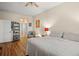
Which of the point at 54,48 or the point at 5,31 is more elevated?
the point at 5,31

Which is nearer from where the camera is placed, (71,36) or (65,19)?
(71,36)

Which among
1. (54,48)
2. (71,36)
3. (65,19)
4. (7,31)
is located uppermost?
(65,19)

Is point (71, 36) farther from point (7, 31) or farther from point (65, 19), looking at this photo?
point (7, 31)

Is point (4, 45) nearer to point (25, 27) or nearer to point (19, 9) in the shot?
point (25, 27)

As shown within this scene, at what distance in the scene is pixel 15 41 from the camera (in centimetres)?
173

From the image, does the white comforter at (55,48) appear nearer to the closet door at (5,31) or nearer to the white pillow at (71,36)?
the white pillow at (71,36)

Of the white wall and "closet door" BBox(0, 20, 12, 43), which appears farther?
the white wall

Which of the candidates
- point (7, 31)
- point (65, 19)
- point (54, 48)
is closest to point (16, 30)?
point (7, 31)

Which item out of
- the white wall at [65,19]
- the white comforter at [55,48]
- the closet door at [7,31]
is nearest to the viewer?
the white comforter at [55,48]

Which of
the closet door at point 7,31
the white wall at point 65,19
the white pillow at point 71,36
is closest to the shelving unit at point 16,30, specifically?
the closet door at point 7,31

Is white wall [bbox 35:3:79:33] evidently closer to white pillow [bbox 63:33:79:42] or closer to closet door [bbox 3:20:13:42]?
white pillow [bbox 63:33:79:42]

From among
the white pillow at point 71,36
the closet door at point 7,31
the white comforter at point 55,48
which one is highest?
the closet door at point 7,31

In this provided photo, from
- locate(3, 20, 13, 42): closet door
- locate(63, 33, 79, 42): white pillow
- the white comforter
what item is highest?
locate(3, 20, 13, 42): closet door

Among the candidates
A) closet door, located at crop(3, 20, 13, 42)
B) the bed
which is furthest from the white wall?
closet door, located at crop(3, 20, 13, 42)
